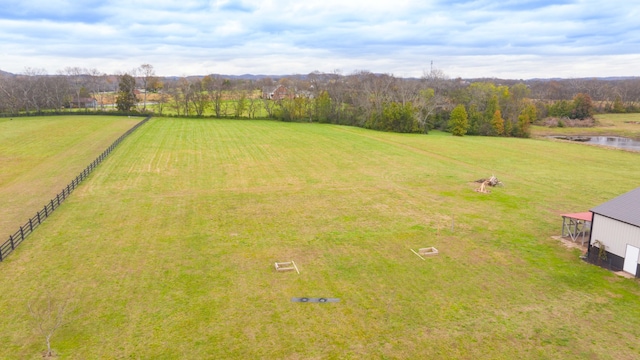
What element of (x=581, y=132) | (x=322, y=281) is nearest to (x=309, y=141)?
(x=322, y=281)

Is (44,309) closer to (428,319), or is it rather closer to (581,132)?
(428,319)

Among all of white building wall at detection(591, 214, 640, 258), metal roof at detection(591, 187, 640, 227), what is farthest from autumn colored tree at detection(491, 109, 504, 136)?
white building wall at detection(591, 214, 640, 258)

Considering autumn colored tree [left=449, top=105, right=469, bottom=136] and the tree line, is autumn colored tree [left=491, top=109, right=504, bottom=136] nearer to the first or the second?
the tree line

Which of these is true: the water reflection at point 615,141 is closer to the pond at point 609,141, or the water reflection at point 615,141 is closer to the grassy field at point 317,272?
the pond at point 609,141

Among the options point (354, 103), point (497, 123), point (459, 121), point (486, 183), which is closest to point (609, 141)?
point (497, 123)

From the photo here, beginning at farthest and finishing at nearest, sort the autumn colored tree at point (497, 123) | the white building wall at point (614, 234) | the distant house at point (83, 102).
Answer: the distant house at point (83, 102)
the autumn colored tree at point (497, 123)
the white building wall at point (614, 234)

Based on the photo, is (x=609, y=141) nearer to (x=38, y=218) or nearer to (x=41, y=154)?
(x=38, y=218)

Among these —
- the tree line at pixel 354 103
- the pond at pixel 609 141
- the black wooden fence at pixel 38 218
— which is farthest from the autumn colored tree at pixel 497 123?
the black wooden fence at pixel 38 218
